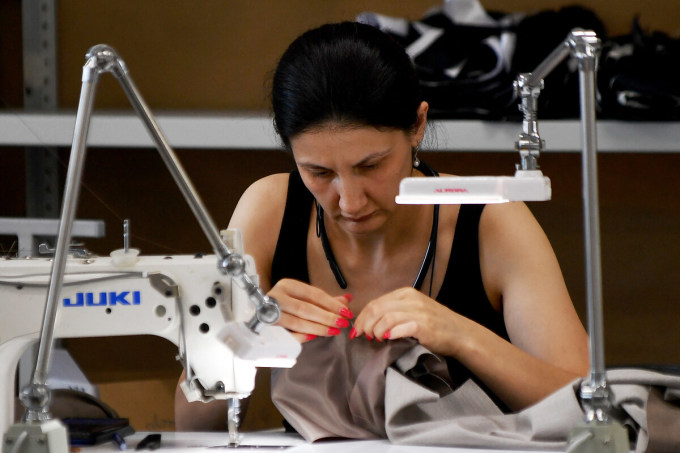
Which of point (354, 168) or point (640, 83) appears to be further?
point (640, 83)

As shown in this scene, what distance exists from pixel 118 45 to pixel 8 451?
1.77 metres

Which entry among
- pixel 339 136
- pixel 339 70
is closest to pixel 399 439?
pixel 339 136

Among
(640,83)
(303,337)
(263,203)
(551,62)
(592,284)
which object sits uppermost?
(551,62)

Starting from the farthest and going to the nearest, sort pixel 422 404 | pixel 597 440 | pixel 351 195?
pixel 351 195 < pixel 422 404 < pixel 597 440

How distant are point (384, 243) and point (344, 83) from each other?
393mm

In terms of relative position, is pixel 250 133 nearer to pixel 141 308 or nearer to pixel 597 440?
pixel 141 308

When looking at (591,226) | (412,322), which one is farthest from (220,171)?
(591,226)

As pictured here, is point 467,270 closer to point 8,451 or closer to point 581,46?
point 581,46

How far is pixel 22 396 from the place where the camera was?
101 centimetres

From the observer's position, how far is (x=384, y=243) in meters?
1.80

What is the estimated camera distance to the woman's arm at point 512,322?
56.9 inches

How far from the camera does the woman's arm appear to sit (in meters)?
1.45

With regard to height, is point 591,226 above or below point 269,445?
above

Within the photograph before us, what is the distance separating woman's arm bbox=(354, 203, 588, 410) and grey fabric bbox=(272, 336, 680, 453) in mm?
47
